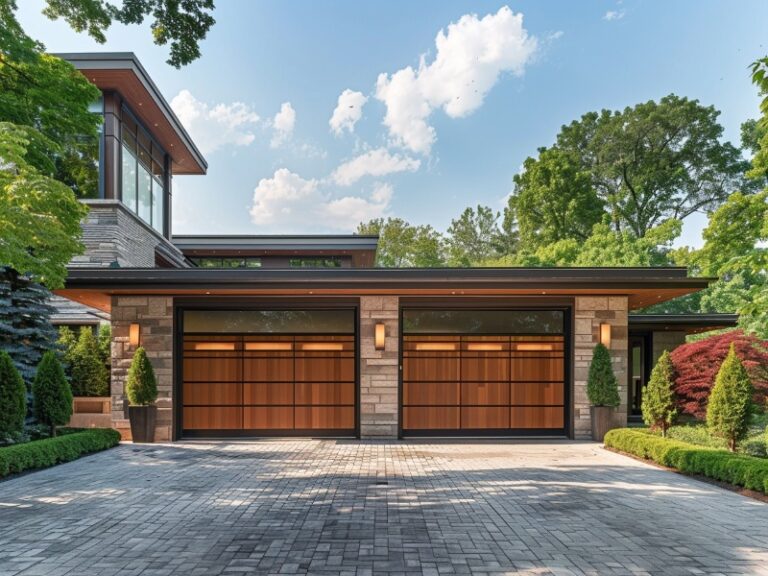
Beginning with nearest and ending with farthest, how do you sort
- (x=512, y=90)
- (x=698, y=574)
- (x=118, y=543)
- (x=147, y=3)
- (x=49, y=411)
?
(x=698, y=574) < (x=118, y=543) < (x=147, y=3) < (x=49, y=411) < (x=512, y=90)

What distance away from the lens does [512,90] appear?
29.8 metres

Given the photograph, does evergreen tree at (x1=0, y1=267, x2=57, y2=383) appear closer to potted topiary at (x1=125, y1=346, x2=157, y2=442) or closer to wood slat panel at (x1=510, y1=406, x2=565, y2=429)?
potted topiary at (x1=125, y1=346, x2=157, y2=442)

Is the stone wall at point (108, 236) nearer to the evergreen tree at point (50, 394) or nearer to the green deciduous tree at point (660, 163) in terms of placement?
the evergreen tree at point (50, 394)

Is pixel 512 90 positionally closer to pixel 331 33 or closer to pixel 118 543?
pixel 331 33

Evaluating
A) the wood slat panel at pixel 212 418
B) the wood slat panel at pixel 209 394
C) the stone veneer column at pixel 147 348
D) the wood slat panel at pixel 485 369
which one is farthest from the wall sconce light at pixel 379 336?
the stone veneer column at pixel 147 348

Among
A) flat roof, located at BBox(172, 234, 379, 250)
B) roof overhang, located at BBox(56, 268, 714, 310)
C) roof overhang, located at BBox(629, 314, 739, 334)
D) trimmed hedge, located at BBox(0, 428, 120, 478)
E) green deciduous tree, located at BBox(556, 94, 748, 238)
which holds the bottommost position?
trimmed hedge, located at BBox(0, 428, 120, 478)

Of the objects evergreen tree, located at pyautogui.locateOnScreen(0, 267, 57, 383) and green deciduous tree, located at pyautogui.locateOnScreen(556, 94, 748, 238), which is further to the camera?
green deciduous tree, located at pyautogui.locateOnScreen(556, 94, 748, 238)

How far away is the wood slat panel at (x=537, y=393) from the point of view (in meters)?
11.0

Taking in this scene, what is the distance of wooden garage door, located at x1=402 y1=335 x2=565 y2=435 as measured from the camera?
35.9 feet

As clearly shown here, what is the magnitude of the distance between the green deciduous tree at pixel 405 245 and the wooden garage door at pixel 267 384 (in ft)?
89.5

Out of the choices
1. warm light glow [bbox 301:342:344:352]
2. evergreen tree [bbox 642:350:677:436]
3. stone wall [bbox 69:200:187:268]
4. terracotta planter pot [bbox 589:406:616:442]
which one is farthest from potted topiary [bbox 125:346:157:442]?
evergreen tree [bbox 642:350:677:436]

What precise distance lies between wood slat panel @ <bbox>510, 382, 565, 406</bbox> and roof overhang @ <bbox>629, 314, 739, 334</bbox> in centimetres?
408

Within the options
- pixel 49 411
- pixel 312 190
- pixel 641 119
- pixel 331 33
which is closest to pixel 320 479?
pixel 49 411

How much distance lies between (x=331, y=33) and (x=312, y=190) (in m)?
25.4
